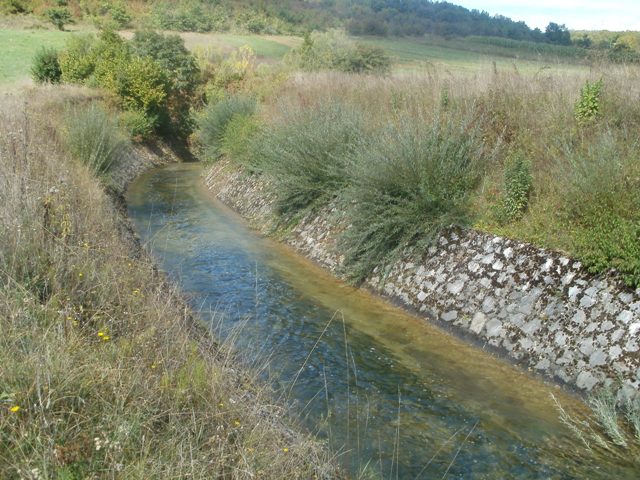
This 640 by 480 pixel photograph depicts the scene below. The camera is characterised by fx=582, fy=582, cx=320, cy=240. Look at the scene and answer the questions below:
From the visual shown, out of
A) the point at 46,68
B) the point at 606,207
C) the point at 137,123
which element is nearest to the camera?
the point at 606,207

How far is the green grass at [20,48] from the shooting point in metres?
34.2

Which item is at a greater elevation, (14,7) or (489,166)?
(14,7)

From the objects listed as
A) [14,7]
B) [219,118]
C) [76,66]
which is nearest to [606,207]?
[219,118]

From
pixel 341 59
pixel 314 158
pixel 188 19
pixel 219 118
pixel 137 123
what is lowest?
pixel 137 123

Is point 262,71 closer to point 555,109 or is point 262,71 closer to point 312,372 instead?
point 555,109

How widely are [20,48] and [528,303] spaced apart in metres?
43.8

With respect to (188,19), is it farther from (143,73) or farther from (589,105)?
(589,105)

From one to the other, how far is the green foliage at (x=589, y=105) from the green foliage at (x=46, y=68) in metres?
29.4

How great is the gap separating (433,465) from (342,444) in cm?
85

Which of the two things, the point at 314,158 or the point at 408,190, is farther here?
the point at 314,158

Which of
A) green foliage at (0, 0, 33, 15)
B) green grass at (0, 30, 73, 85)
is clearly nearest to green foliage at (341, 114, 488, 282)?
green grass at (0, 30, 73, 85)

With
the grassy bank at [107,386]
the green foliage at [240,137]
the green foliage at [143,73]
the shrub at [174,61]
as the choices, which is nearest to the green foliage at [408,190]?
the grassy bank at [107,386]

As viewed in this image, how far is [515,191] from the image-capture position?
921 cm

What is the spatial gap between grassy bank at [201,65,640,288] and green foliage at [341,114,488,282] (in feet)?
0.07
